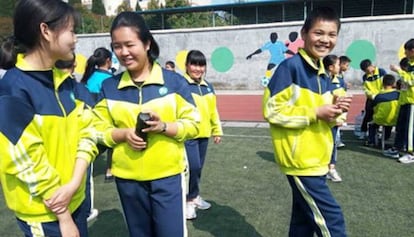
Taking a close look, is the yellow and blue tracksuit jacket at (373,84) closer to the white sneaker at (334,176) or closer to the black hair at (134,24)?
the white sneaker at (334,176)

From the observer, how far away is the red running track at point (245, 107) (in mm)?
10141

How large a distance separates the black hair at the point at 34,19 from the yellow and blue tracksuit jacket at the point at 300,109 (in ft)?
4.27

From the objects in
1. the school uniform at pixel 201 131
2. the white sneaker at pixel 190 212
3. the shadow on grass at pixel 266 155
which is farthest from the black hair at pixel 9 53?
the shadow on grass at pixel 266 155

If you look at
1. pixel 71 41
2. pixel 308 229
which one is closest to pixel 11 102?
pixel 71 41

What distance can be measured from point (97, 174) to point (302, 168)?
3.94 m

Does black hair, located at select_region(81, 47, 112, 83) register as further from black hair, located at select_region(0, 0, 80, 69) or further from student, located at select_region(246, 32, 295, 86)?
student, located at select_region(246, 32, 295, 86)

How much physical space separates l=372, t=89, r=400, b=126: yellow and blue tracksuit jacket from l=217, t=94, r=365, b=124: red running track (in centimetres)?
255

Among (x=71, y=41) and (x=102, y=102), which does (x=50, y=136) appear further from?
(x=102, y=102)

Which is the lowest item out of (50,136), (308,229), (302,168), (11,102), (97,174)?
(97,174)

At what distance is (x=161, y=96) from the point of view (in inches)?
85.0

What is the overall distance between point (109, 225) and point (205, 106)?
5.11 feet

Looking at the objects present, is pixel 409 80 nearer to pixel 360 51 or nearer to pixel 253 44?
pixel 360 51

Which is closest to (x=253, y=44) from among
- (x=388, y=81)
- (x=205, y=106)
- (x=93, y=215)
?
(x=388, y=81)

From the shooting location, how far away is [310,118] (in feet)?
7.53
